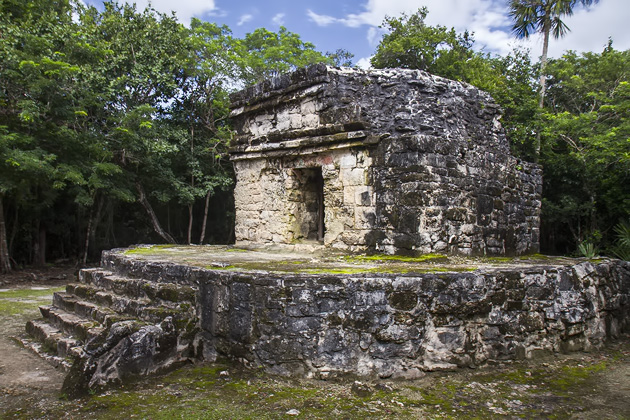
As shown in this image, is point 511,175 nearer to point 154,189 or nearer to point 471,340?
point 471,340

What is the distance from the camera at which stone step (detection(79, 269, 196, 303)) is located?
4.64 m

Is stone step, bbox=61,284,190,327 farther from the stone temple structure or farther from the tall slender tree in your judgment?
the tall slender tree

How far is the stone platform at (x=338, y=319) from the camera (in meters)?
3.92

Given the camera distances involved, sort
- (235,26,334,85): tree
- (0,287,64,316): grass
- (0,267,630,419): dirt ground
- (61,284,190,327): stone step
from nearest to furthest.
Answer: (0,267,630,419): dirt ground → (61,284,190,327): stone step → (0,287,64,316): grass → (235,26,334,85): tree

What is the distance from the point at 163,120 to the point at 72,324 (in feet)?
32.9

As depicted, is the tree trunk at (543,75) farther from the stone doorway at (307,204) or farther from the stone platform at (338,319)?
the stone platform at (338,319)

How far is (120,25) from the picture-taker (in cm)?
1253

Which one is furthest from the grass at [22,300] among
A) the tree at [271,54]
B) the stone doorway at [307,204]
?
the tree at [271,54]

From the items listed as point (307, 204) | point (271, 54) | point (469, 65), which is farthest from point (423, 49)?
point (307, 204)

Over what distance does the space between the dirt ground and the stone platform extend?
0.50 feet

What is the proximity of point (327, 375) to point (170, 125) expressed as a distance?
11916 millimetres

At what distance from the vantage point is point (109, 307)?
5203 millimetres

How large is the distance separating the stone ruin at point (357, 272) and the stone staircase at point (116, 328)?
18 mm

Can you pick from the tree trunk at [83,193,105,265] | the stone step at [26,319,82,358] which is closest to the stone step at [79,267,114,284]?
the stone step at [26,319,82,358]
